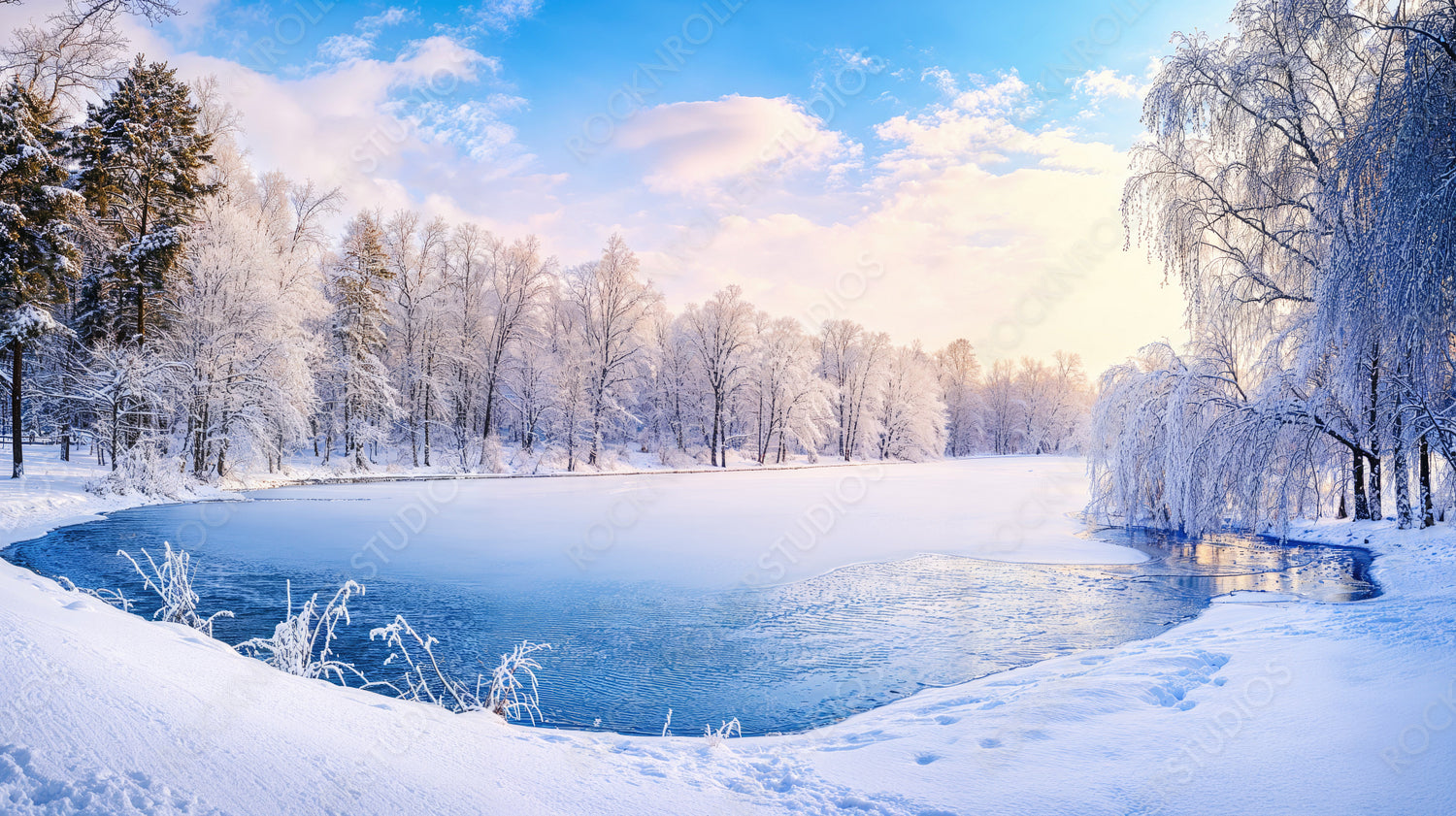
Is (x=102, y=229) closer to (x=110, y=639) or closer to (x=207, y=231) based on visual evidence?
(x=207, y=231)

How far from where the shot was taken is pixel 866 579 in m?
9.54

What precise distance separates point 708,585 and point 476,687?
13.3 ft

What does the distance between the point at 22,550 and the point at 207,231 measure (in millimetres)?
14176

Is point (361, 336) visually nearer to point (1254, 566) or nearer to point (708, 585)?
point (708, 585)

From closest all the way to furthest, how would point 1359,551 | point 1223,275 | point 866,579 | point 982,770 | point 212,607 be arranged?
point 982,770
point 212,607
point 866,579
point 1359,551
point 1223,275

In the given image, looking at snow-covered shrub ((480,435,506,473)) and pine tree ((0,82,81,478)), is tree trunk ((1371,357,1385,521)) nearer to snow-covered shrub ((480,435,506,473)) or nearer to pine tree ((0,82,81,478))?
pine tree ((0,82,81,478))

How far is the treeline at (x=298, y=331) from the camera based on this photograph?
18.0 metres

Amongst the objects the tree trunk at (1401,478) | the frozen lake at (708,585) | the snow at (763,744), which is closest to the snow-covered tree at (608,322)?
the frozen lake at (708,585)

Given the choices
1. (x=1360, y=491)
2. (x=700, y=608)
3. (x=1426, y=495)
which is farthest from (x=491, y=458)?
(x=1426, y=495)

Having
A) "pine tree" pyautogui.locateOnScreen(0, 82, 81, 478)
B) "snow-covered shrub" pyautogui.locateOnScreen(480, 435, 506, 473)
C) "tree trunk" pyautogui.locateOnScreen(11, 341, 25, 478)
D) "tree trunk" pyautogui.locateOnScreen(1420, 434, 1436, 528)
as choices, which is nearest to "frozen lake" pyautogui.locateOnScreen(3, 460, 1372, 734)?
"tree trunk" pyautogui.locateOnScreen(1420, 434, 1436, 528)

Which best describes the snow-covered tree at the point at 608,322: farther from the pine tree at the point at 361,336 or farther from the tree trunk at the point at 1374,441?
the tree trunk at the point at 1374,441

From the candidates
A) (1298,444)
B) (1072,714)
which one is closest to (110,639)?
(1072,714)

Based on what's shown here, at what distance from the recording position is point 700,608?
780 cm

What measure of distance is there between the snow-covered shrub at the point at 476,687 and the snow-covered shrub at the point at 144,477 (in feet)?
49.2
